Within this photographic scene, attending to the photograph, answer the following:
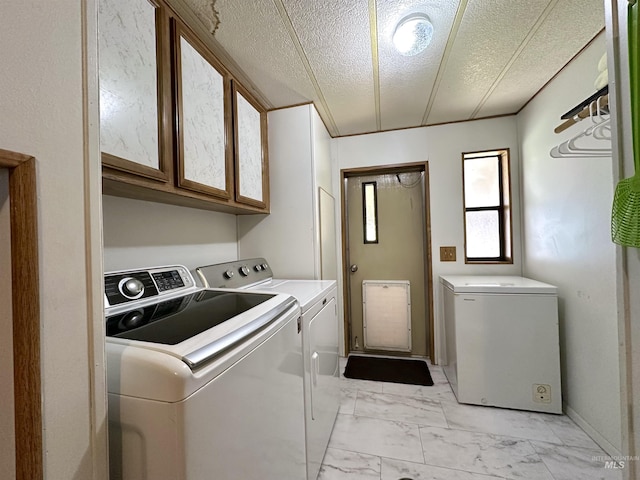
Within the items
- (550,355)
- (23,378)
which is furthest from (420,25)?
(550,355)

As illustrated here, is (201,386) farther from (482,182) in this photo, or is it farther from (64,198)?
(482,182)

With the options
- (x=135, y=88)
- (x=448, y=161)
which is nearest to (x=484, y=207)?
(x=448, y=161)

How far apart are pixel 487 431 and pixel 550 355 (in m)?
0.69

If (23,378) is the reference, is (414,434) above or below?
below

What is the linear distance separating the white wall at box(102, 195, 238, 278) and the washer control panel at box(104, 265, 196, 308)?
0.15m

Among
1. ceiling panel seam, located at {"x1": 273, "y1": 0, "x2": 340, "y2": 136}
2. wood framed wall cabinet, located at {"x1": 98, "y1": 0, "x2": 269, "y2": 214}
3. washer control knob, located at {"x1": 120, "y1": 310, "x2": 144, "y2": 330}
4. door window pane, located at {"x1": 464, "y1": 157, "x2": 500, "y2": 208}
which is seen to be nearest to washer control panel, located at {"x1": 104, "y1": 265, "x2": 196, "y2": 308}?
washer control knob, located at {"x1": 120, "y1": 310, "x2": 144, "y2": 330}

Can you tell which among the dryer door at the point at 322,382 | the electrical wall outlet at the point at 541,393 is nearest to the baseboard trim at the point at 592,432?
the electrical wall outlet at the point at 541,393

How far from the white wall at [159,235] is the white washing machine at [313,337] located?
0.24 m

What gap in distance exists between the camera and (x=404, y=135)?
2.62 m

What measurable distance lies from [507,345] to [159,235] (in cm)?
241

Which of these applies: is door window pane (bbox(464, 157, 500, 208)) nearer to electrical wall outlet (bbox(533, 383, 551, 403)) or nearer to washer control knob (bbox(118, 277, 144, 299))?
electrical wall outlet (bbox(533, 383, 551, 403))

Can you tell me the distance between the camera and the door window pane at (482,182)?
98.6 inches

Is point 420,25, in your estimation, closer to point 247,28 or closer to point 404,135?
point 247,28

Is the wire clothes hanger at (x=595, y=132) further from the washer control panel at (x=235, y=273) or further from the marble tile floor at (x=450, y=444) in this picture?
the washer control panel at (x=235, y=273)
